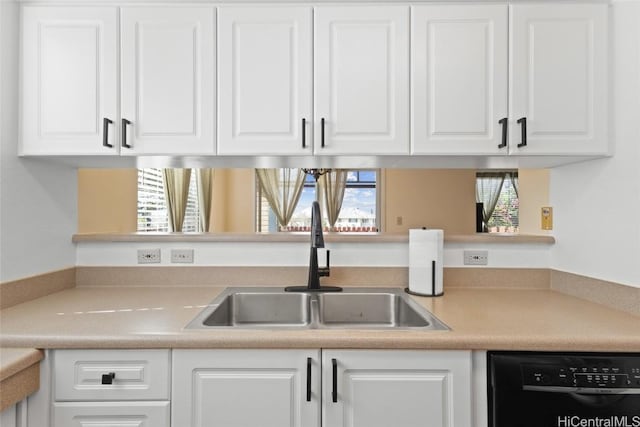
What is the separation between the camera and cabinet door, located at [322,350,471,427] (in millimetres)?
1116

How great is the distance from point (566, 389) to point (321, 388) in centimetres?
72

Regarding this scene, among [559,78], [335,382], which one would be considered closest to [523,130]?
[559,78]

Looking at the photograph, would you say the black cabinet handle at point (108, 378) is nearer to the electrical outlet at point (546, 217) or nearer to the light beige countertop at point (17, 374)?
the light beige countertop at point (17, 374)

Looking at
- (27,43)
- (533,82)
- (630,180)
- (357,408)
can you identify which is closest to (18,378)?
(357,408)

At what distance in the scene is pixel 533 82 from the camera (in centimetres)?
142

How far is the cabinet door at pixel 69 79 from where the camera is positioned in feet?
4.66

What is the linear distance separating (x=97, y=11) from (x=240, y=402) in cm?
153

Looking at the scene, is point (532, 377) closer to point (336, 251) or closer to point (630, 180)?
point (630, 180)

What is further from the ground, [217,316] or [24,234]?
[24,234]

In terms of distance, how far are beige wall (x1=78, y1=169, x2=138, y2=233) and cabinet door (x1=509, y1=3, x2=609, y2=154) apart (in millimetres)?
2015

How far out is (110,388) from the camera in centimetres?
112

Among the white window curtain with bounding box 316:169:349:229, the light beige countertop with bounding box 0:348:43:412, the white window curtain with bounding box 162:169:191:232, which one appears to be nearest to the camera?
the light beige countertop with bounding box 0:348:43:412

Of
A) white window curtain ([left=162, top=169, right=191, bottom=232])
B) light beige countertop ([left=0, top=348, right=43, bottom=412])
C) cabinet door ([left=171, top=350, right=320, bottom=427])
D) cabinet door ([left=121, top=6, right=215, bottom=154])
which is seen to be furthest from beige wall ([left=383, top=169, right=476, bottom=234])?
light beige countertop ([left=0, top=348, right=43, bottom=412])

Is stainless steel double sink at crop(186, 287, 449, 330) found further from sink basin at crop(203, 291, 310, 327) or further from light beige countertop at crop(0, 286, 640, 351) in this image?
light beige countertop at crop(0, 286, 640, 351)
